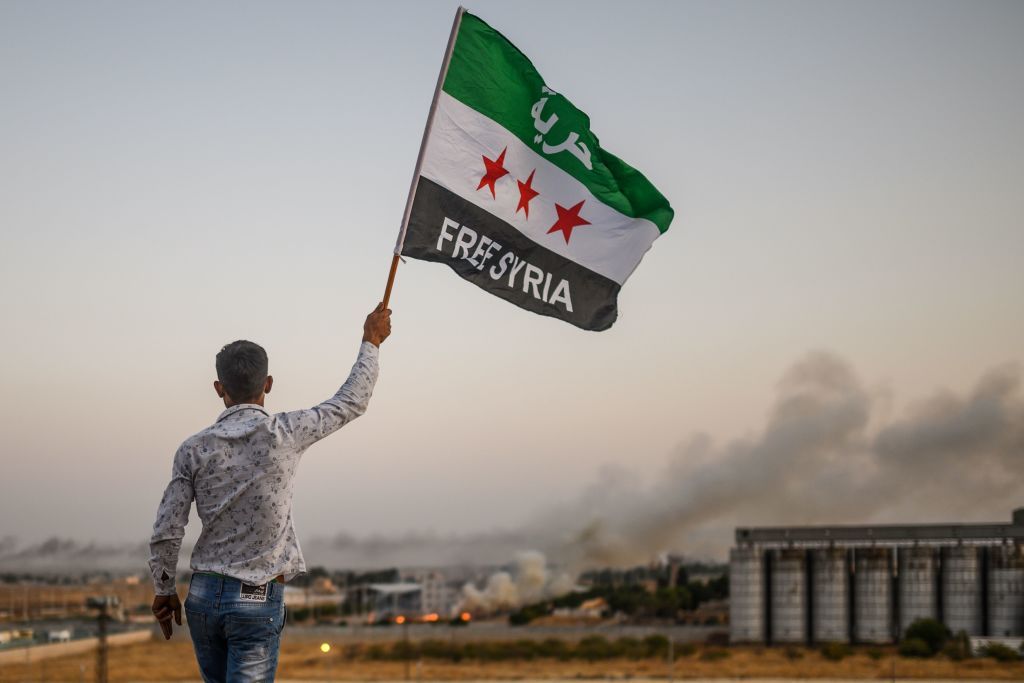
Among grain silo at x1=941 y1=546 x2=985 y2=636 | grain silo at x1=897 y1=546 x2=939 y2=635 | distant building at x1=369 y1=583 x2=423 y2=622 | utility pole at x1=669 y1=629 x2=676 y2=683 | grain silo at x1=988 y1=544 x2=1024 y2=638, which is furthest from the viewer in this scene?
distant building at x1=369 y1=583 x2=423 y2=622

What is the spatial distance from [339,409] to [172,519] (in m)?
0.88

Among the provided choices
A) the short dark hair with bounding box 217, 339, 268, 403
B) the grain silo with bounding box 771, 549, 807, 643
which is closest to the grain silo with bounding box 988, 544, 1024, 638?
the grain silo with bounding box 771, 549, 807, 643

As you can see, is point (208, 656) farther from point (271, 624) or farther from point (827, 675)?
point (827, 675)

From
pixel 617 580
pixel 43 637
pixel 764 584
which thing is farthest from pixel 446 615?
pixel 764 584

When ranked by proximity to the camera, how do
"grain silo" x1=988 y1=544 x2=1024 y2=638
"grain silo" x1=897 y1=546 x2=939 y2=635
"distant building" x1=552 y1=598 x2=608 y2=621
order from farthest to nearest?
"distant building" x1=552 y1=598 x2=608 y2=621 < "grain silo" x1=897 y1=546 x2=939 y2=635 < "grain silo" x1=988 y1=544 x2=1024 y2=638

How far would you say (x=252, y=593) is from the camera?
217 inches

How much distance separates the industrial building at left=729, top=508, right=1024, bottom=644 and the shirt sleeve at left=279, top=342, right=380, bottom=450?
3488 inches

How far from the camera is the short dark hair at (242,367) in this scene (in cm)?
563

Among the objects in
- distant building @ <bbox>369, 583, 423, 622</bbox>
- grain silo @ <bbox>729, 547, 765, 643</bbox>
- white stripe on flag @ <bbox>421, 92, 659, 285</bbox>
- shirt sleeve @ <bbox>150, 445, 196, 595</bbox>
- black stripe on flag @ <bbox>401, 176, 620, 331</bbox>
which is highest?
white stripe on flag @ <bbox>421, 92, 659, 285</bbox>

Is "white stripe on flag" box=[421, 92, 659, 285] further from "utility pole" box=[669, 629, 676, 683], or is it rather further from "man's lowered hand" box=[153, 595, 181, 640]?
"utility pole" box=[669, 629, 676, 683]

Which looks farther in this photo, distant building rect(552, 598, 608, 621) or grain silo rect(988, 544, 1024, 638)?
distant building rect(552, 598, 608, 621)

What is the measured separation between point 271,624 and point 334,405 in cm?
101

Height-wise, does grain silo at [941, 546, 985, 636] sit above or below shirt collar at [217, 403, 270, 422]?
below

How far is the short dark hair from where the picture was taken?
5.63 m
